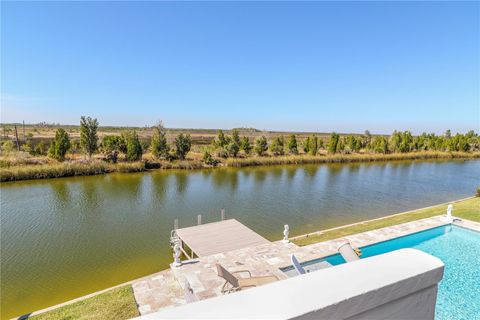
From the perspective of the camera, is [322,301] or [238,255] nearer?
[322,301]

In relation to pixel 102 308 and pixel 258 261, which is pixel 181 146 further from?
pixel 102 308

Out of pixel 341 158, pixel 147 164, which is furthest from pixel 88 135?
pixel 341 158

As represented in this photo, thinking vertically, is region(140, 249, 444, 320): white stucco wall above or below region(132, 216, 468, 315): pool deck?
above

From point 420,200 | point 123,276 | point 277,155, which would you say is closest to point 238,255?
point 123,276

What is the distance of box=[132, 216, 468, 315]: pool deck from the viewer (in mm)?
5538

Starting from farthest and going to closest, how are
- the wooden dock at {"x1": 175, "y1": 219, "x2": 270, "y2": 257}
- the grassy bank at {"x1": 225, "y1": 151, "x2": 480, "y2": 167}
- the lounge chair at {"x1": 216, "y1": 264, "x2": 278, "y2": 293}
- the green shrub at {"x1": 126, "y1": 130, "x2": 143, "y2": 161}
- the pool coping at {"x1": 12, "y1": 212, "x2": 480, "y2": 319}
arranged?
the grassy bank at {"x1": 225, "y1": 151, "x2": 480, "y2": 167} → the green shrub at {"x1": 126, "y1": 130, "x2": 143, "y2": 161} → the wooden dock at {"x1": 175, "y1": 219, "x2": 270, "y2": 257} → the pool coping at {"x1": 12, "y1": 212, "x2": 480, "y2": 319} → the lounge chair at {"x1": 216, "y1": 264, "x2": 278, "y2": 293}

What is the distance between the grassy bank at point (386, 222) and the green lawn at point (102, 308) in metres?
5.09

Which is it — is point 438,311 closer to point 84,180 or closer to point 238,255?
point 238,255

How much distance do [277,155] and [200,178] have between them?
13.8 metres

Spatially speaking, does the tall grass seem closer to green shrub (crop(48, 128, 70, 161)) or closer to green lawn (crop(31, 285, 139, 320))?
green shrub (crop(48, 128, 70, 161))

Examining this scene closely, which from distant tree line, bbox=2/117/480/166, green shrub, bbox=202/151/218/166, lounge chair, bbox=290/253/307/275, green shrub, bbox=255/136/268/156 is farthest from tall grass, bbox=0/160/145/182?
lounge chair, bbox=290/253/307/275

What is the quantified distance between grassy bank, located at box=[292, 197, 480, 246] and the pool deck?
42 centimetres

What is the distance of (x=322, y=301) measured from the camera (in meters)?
1.51

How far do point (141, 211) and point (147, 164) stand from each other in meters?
13.4
